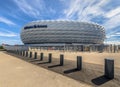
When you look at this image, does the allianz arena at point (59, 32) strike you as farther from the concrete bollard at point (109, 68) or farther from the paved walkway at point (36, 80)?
the concrete bollard at point (109, 68)

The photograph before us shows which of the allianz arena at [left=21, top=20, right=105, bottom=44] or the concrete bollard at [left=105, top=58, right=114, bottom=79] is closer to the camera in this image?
the concrete bollard at [left=105, top=58, right=114, bottom=79]

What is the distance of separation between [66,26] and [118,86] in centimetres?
9816

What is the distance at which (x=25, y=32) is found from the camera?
10994 centimetres

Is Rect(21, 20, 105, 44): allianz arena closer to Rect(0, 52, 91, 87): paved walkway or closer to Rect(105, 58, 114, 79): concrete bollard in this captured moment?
Rect(0, 52, 91, 87): paved walkway

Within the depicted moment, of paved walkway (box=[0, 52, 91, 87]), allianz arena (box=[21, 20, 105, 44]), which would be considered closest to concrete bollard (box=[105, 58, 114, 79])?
paved walkway (box=[0, 52, 91, 87])

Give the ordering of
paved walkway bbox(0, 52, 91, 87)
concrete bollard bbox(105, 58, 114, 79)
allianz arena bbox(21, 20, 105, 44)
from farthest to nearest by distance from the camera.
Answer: allianz arena bbox(21, 20, 105, 44) < concrete bollard bbox(105, 58, 114, 79) < paved walkway bbox(0, 52, 91, 87)

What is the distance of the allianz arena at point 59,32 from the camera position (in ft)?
335

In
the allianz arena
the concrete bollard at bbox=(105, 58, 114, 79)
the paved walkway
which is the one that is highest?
the allianz arena

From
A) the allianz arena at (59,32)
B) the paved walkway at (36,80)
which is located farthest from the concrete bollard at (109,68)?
→ the allianz arena at (59,32)

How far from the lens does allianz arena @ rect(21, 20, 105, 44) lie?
102 metres

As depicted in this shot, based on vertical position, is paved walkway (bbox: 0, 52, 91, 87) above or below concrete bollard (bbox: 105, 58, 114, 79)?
below

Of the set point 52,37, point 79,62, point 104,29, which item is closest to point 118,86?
point 79,62

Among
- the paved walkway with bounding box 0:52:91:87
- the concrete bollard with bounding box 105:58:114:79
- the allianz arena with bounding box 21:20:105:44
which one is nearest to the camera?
the paved walkway with bounding box 0:52:91:87

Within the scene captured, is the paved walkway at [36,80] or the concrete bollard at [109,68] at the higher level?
the concrete bollard at [109,68]
